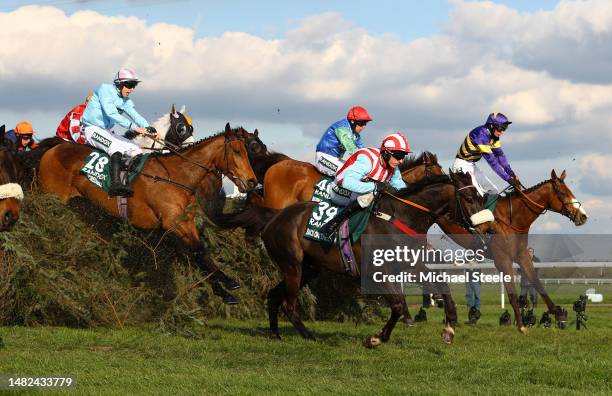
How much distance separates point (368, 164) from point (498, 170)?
15.3ft

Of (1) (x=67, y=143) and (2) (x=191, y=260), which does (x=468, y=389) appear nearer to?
(2) (x=191, y=260)

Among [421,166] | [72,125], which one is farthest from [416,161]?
[72,125]

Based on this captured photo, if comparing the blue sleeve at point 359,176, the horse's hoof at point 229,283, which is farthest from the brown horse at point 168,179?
the blue sleeve at point 359,176

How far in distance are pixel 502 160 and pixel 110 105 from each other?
20.0 feet

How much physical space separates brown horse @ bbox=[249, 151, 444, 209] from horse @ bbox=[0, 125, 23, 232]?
5.91 meters

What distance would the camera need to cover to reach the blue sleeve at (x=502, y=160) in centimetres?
1455

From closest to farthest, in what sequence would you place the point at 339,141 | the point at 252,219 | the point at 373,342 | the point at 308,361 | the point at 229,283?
the point at 308,361 → the point at 373,342 → the point at 252,219 → the point at 229,283 → the point at 339,141

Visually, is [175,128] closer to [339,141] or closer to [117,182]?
[117,182]

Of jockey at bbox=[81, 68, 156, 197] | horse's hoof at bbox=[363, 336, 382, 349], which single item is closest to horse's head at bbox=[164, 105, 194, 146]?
jockey at bbox=[81, 68, 156, 197]

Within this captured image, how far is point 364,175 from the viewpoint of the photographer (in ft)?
34.6

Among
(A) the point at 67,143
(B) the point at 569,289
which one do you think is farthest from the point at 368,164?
(B) the point at 569,289

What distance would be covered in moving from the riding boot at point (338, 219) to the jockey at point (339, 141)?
3041 millimetres

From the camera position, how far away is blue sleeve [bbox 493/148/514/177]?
47.7 feet

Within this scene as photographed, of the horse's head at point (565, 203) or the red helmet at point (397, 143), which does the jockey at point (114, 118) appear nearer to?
the red helmet at point (397, 143)
